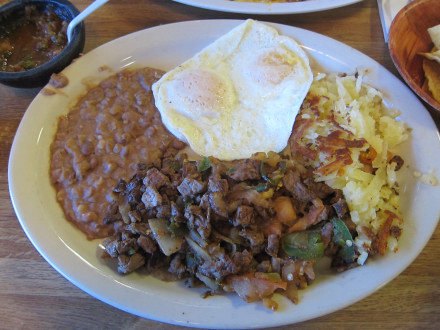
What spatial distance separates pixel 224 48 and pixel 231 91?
19.2 inches

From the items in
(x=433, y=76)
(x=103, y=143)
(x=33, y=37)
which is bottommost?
(x=433, y=76)

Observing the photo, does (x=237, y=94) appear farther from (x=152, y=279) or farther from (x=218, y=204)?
(x=152, y=279)

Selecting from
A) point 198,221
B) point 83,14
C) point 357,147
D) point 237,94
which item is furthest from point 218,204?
point 83,14

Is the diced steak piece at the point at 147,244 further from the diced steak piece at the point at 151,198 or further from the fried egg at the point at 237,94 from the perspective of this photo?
the fried egg at the point at 237,94

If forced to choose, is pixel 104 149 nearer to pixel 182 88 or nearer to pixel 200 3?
pixel 182 88

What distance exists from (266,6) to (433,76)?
164 centimetres

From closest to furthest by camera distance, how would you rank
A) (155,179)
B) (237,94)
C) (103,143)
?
(155,179), (103,143), (237,94)

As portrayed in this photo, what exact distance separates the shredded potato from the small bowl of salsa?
2231 millimetres

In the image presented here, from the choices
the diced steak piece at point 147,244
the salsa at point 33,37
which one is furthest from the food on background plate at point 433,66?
the salsa at point 33,37

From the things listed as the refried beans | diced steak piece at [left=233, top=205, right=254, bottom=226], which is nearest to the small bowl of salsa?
the refried beans

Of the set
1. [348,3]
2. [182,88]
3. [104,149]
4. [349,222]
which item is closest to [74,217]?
[104,149]

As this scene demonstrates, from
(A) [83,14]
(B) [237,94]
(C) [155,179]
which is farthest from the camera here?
(B) [237,94]

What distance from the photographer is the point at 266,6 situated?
11.7 feet

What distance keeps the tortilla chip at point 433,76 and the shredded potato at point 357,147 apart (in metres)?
0.34
